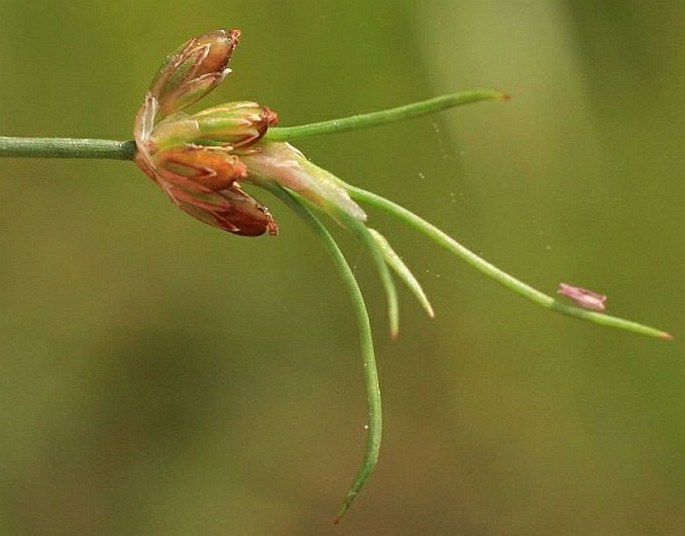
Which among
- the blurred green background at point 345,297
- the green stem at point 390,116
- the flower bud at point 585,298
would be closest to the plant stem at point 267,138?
the green stem at point 390,116

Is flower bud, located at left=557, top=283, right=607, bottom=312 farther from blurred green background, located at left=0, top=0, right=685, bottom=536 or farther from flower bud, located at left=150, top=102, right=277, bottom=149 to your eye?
blurred green background, located at left=0, top=0, right=685, bottom=536

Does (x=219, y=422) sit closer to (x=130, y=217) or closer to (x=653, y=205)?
(x=130, y=217)

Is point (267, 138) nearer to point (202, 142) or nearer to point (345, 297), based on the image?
point (202, 142)

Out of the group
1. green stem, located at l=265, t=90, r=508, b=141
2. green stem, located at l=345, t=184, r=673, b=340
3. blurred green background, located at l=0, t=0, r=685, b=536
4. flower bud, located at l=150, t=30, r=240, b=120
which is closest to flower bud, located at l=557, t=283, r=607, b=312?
green stem, located at l=345, t=184, r=673, b=340

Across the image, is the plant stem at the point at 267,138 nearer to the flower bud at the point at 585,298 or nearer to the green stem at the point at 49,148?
the green stem at the point at 49,148

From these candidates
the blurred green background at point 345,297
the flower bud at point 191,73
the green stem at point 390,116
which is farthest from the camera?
the blurred green background at point 345,297

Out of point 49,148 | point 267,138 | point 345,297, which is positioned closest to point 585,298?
point 267,138

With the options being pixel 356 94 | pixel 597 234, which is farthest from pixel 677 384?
pixel 356 94
